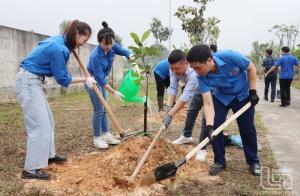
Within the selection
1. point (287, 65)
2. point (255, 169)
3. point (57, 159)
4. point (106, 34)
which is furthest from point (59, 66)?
point (287, 65)

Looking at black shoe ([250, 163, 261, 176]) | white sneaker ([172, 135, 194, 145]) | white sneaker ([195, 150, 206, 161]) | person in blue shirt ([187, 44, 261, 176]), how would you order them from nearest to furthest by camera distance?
person in blue shirt ([187, 44, 261, 176]), black shoe ([250, 163, 261, 176]), white sneaker ([195, 150, 206, 161]), white sneaker ([172, 135, 194, 145])

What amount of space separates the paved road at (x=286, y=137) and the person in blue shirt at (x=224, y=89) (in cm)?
43

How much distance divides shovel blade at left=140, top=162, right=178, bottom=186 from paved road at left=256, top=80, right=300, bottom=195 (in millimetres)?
1117

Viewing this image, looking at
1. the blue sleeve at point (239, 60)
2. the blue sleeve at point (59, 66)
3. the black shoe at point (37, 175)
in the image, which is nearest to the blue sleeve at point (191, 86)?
the blue sleeve at point (239, 60)

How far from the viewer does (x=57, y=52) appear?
2621mm

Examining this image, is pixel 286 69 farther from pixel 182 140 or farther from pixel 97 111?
pixel 97 111

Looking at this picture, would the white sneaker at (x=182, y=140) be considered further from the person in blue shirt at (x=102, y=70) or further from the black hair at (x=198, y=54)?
the black hair at (x=198, y=54)

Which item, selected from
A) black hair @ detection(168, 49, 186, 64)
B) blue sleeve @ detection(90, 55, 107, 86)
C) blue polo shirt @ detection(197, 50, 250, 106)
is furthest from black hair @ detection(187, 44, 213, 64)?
blue sleeve @ detection(90, 55, 107, 86)

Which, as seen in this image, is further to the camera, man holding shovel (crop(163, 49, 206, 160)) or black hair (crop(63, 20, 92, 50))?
man holding shovel (crop(163, 49, 206, 160))

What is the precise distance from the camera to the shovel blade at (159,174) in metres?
2.57

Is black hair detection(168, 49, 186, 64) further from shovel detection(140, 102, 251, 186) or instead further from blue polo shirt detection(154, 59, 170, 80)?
blue polo shirt detection(154, 59, 170, 80)

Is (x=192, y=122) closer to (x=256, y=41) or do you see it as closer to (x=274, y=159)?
(x=274, y=159)

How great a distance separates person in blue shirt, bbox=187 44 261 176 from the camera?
8.51 ft

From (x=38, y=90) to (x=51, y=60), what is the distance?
34 cm
